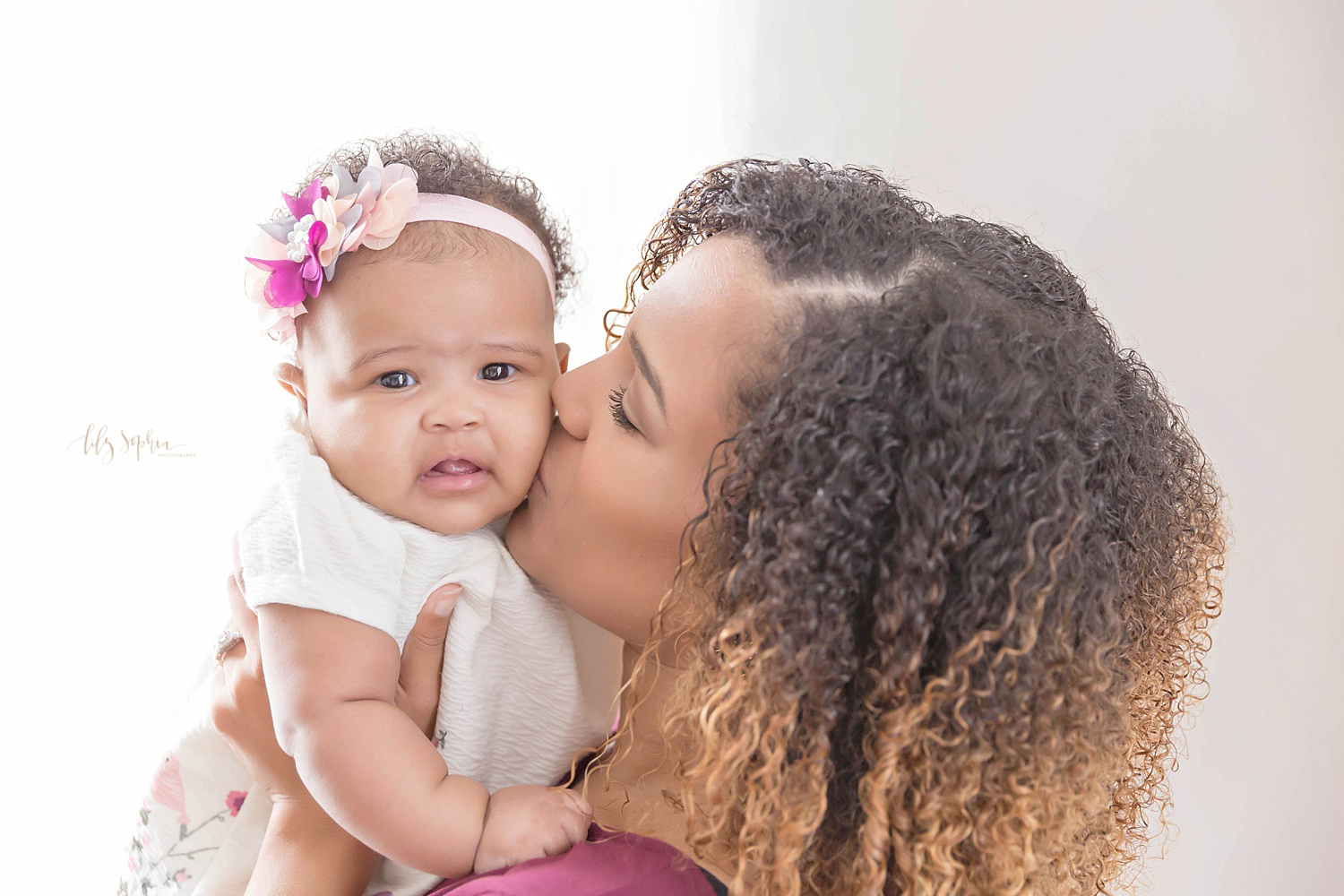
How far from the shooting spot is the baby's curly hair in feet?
4.59

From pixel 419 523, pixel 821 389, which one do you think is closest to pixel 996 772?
pixel 821 389

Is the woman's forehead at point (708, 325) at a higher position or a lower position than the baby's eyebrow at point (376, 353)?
higher

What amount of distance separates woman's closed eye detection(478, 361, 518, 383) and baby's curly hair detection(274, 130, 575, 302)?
0.55 feet

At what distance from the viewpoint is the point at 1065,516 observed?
0.99 m

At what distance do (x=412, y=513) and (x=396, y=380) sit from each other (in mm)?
169

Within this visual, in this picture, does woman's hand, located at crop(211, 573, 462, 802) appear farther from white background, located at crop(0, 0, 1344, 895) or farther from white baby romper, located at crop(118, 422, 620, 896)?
white background, located at crop(0, 0, 1344, 895)

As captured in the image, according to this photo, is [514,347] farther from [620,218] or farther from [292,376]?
[620,218]

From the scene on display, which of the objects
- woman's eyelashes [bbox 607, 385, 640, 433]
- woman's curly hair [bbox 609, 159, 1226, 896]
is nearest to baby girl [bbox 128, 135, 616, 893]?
woman's eyelashes [bbox 607, 385, 640, 433]

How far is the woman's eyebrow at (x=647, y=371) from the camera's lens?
3.74 feet

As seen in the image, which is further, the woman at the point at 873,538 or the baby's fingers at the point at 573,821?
the baby's fingers at the point at 573,821

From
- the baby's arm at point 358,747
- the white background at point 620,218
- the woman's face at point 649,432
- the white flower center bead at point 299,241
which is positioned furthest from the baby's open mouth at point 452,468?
the white background at point 620,218

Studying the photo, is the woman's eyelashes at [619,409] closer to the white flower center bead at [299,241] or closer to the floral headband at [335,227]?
the floral headband at [335,227]

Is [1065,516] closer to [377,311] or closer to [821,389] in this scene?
[821,389]

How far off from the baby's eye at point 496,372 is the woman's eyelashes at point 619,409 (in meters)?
0.18
